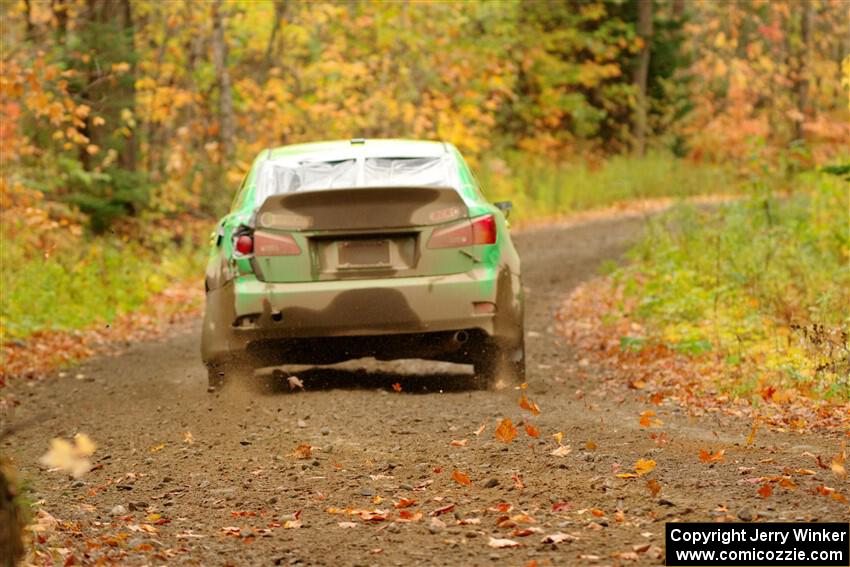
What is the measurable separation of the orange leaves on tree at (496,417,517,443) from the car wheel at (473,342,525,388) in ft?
6.56

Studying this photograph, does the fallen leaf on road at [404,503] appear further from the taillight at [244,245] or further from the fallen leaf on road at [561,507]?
the taillight at [244,245]

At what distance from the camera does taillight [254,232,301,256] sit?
356 inches

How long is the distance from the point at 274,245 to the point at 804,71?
36.3 m

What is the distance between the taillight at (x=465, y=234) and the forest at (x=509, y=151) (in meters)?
1.70

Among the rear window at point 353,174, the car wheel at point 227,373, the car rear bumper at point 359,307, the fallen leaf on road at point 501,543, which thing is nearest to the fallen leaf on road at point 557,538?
the fallen leaf on road at point 501,543

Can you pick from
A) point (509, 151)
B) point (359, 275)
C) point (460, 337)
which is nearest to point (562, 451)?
point (460, 337)

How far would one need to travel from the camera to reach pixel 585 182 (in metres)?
31.6

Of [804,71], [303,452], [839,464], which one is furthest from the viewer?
[804,71]

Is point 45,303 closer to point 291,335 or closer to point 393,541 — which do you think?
point 291,335

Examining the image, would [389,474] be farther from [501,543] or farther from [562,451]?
[501,543]

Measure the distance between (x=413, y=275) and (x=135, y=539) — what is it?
3.70 metres

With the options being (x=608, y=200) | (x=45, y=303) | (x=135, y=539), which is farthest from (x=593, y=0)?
(x=135, y=539)

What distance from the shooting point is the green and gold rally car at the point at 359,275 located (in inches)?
354

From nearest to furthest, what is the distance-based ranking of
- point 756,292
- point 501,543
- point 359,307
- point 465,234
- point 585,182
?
point 501,543 → point 359,307 → point 465,234 → point 756,292 → point 585,182
